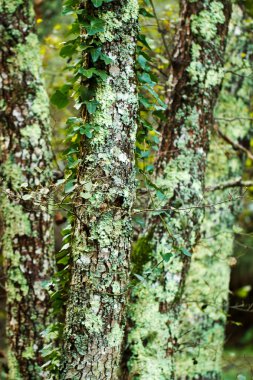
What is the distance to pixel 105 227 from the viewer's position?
248 cm

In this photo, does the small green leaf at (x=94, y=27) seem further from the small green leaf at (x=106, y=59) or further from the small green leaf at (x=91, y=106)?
the small green leaf at (x=91, y=106)

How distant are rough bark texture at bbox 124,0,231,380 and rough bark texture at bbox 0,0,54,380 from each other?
2.24 feet

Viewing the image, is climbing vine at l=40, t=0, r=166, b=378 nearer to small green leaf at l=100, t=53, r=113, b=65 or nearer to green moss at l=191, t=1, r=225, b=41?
small green leaf at l=100, t=53, r=113, b=65

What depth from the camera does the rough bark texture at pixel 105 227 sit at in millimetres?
2467

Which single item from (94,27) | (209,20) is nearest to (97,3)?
(94,27)

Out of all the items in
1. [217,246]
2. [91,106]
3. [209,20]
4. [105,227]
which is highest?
[209,20]

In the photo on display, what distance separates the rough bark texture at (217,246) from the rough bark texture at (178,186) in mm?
869

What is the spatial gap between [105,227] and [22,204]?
4.14 ft

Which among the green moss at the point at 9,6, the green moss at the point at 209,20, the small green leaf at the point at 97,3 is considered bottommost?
the small green leaf at the point at 97,3

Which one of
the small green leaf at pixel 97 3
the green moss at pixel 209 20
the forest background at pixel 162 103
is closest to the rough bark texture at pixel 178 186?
the green moss at pixel 209 20

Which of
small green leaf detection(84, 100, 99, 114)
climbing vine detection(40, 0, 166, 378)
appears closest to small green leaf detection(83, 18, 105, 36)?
climbing vine detection(40, 0, 166, 378)

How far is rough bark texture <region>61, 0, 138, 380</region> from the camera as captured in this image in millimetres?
2467

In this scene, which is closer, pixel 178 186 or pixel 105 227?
pixel 105 227

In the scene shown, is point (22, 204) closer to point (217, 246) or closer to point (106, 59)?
point (106, 59)
